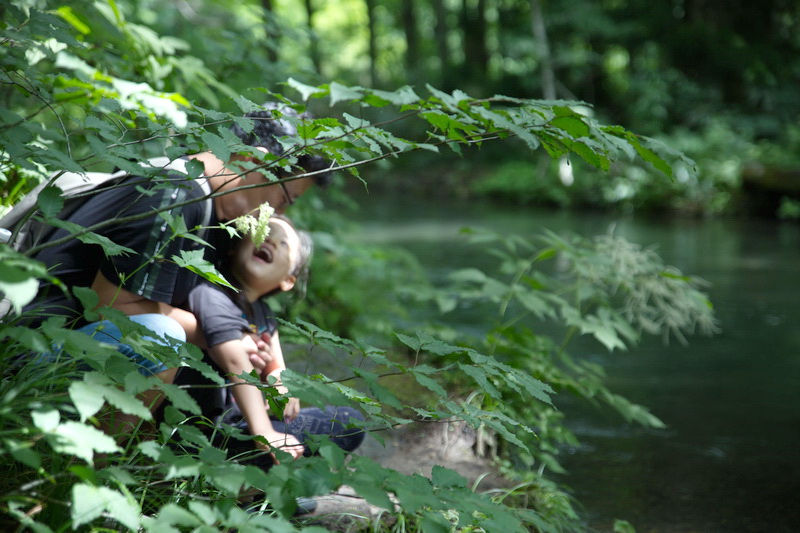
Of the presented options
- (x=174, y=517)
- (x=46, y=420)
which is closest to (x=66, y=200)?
(x=46, y=420)

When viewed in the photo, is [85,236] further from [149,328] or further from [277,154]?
[277,154]

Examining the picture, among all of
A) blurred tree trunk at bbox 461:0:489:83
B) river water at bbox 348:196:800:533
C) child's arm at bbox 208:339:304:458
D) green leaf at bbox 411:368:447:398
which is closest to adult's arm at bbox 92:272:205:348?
child's arm at bbox 208:339:304:458

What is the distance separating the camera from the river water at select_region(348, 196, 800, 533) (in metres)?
2.70

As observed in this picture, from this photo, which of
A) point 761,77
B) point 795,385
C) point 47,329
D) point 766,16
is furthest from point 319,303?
point 766,16

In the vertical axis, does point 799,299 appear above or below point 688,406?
below

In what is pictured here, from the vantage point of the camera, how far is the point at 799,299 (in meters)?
6.10

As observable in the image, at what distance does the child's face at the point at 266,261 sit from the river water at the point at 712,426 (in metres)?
1.29

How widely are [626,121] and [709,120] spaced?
2400 mm

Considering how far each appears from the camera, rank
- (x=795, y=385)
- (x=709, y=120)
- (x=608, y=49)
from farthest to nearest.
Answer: (x=608, y=49) → (x=709, y=120) → (x=795, y=385)

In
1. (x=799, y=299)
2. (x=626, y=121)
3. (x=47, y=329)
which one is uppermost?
(x=47, y=329)

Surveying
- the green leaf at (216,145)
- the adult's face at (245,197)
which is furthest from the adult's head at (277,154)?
the green leaf at (216,145)

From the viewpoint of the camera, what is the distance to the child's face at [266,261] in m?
2.16

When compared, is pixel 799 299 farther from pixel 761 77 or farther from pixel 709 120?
pixel 761 77

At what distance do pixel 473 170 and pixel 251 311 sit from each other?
1719cm
